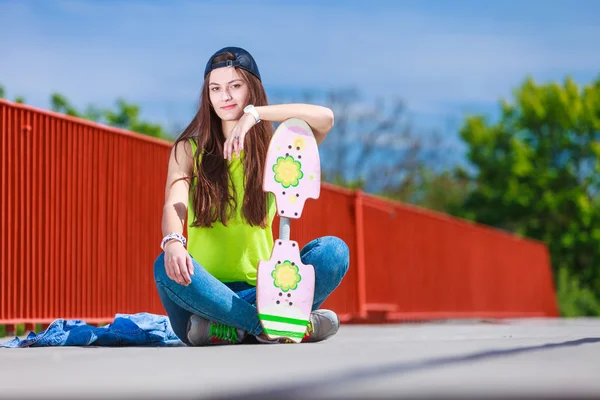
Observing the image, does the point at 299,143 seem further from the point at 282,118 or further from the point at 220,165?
the point at 220,165

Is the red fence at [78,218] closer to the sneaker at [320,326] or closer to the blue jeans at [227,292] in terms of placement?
the blue jeans at [227,292]

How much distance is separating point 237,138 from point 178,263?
0.62m

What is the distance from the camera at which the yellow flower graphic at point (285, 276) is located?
4.58 meters

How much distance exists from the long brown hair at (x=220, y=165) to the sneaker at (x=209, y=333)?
44cm

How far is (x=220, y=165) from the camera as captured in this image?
16.0ft

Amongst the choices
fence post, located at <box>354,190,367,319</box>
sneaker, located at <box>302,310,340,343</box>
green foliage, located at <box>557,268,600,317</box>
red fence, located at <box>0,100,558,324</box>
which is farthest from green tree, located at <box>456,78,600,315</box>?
sneaker, located at <box>302,310,340,343</box>

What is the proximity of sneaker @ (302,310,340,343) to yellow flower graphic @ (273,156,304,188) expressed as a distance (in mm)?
627

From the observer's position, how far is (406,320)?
588 inches

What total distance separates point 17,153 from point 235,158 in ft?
10.0

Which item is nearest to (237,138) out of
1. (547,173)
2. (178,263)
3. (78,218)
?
(178,263)

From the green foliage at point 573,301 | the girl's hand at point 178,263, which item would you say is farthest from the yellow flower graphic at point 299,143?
the green foliage at point 573,301

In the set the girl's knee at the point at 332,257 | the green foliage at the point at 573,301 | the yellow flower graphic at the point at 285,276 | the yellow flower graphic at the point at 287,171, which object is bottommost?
the green foliage at the point at 573,301

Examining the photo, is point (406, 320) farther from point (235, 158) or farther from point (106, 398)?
point (106, 398)

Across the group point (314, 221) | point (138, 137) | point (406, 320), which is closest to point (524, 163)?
point (406, 320)
